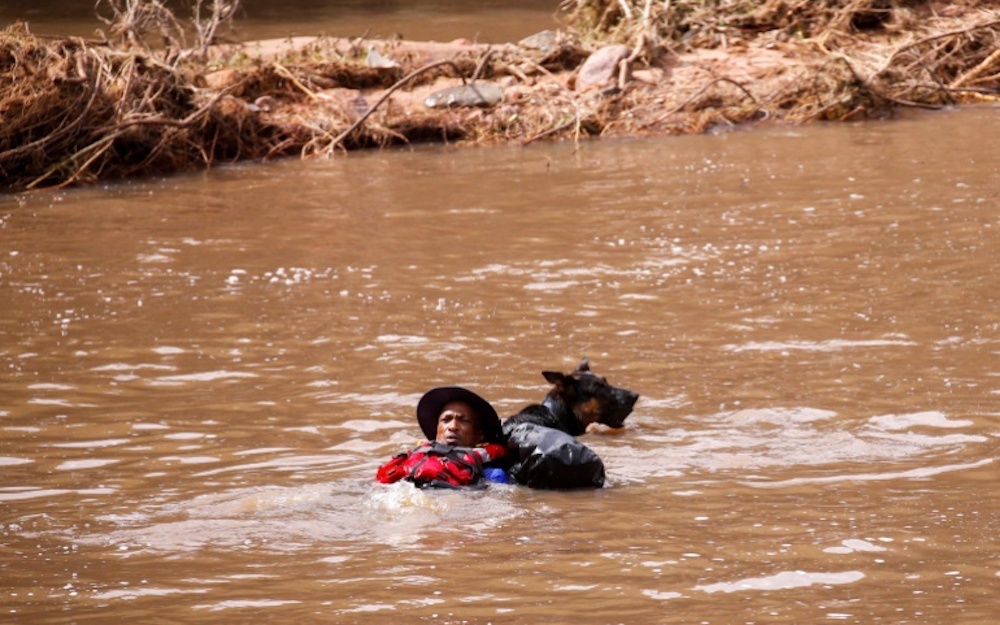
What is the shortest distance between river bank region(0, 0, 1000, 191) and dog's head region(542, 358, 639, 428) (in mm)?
9855

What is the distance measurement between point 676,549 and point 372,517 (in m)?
1.36

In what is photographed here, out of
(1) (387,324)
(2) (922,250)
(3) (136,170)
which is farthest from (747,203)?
(3) (136,170)

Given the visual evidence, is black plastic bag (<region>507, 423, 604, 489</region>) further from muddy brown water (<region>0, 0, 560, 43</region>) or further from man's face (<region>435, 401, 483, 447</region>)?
muddy brown water (<region>0, 0, 560, 43</region>)

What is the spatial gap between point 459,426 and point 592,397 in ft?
2.55

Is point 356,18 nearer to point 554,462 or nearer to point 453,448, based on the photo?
point 453,448

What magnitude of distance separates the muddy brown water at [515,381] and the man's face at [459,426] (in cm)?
41

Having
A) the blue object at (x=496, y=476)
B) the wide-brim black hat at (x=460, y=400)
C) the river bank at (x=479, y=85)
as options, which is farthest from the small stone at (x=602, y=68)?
the blue object at (x=496, y=476)

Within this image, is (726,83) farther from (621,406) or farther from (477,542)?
(477,542)

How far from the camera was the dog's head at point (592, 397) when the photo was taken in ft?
24.3

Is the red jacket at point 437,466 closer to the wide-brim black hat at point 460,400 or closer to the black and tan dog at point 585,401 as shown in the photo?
the wide-brim black hat at point 460,400

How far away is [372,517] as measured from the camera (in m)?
6.23

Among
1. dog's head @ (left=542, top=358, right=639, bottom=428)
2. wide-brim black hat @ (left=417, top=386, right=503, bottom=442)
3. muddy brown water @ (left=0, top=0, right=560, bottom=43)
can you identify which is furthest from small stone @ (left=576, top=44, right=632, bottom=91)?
wide-brim black hat @ (left=417, top=386, right=503, bottom=442)

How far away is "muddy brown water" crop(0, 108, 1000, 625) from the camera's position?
5215 millimetres

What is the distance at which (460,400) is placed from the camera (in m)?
7.03
